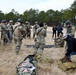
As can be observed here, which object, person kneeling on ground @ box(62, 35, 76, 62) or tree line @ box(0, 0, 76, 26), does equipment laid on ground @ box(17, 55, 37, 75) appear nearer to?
person kneeling on ground @ box(62, 35, 76, 62)

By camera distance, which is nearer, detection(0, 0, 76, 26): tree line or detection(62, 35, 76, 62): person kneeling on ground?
detection(62, 35, 76, 62): person kneeling on ground

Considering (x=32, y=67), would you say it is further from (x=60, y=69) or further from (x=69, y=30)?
(x=69, y=30)

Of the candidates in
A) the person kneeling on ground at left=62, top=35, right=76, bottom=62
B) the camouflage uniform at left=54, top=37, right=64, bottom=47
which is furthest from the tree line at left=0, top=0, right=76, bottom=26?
the person kneeling on ground at left=62, top=35, right=76, bottom=62

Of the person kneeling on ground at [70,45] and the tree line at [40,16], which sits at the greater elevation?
the tree line at [40,16]

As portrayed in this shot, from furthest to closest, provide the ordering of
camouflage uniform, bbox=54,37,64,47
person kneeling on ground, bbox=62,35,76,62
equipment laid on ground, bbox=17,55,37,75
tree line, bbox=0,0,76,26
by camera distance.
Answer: tree line, bbox=0,0,76,26 → camouflage uniform, bbox=54,37,64,47 → person kneeling on ground, bbox=62,35,76,62 → equipment laid on ground, bbox=17,55,37,75

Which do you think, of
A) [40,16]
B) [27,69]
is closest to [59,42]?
[27,69]

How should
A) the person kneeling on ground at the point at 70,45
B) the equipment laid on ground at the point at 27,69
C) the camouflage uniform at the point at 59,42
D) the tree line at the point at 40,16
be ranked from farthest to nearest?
the tree line at the point at 40,16 < the camouflage uniform at the point at 59,42 < the person kneeling on ground at the point at 70,45 < the equipment laid on ground at the point at 27,69

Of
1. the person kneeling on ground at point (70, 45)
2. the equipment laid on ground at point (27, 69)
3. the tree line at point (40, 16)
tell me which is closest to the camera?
the equipment laid on ground at point (27, 69)

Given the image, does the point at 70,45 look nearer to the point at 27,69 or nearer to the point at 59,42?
the point at 27,69

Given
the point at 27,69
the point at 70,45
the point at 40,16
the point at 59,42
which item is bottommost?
the point at 27,69

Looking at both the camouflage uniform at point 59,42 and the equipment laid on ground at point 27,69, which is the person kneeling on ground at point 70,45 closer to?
the equipment laid on ground at point 27,69

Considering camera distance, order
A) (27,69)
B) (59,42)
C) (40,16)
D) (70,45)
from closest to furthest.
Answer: (27,69)
(70,45)
(59,42)
(40,16)

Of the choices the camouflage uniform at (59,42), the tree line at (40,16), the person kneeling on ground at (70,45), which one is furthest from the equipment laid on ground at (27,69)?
the tree line at (40,16)

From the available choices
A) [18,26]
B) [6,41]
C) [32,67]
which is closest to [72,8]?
[6,41]
